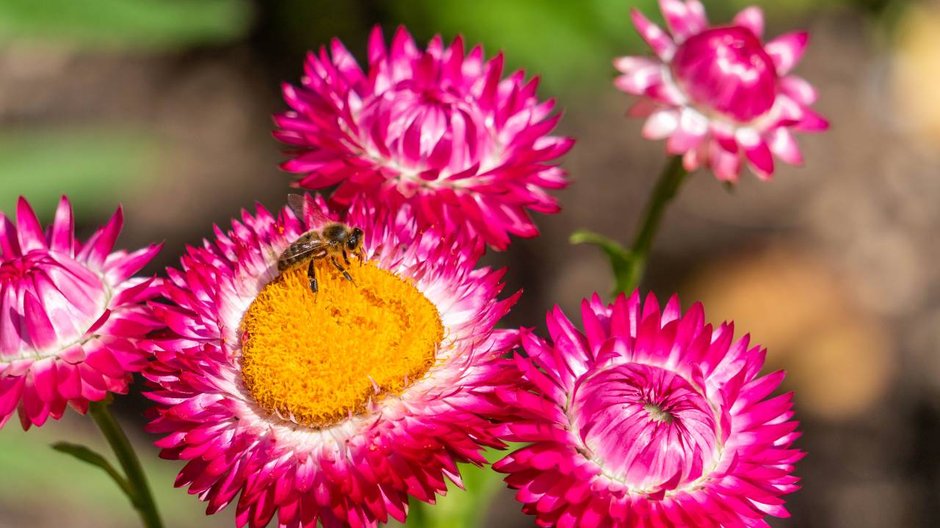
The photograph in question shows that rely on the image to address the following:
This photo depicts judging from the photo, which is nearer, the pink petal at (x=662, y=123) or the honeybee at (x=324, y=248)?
the honeybee at (x=324, y=248)

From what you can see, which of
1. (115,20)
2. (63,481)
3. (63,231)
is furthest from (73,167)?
(63,231)

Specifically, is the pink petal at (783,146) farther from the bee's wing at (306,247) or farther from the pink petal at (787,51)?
the bee's wing at (306,247)

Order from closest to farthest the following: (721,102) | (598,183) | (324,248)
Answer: (324,248)
(721,102)
(598,183)

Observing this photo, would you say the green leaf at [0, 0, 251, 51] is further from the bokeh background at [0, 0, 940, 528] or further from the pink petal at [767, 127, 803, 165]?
the pink petal at [767, 127, 803, 165]

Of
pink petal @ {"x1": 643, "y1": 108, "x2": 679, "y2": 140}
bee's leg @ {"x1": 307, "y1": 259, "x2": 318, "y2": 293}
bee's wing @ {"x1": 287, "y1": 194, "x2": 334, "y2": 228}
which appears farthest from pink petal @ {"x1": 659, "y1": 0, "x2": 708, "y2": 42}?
bee's leg @ {"x1": 307, "y1": 259, "x2": 318, "y2": 293}

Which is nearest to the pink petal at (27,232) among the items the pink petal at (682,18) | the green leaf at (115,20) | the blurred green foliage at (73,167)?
the pink petal at (682,18)

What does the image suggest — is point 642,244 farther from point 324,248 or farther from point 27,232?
point 27,232
